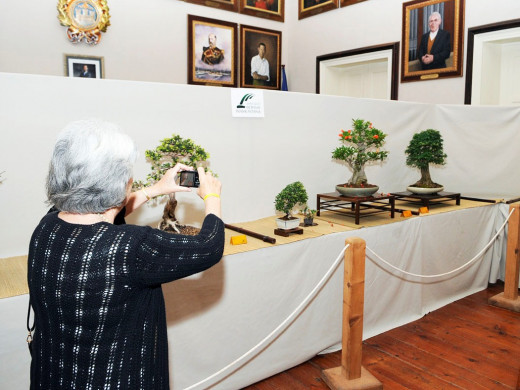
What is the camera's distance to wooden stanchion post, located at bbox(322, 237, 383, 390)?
245cm

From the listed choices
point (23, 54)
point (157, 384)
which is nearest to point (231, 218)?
point (157, 384)

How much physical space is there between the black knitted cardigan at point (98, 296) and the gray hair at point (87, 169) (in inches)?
2.8

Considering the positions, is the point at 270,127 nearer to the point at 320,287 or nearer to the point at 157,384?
the point at 320,287

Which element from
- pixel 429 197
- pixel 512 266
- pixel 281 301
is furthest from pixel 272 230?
pixel 512 266

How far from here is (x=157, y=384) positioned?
1.32 metres

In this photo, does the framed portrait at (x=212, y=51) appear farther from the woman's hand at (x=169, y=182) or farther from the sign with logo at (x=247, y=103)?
the woman's hand at (x=169, y=182)

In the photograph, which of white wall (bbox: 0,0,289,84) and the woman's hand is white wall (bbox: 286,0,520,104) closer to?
white wall (bbox: 0,0,289,84)

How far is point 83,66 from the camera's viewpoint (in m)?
5.17

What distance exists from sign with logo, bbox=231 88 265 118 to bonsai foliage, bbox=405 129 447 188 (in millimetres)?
1666

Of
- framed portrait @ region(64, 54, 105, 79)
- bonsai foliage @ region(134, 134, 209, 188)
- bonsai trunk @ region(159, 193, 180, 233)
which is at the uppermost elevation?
framed portrait @ region(64, 54, 105, 79)

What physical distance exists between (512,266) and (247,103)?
2.73 meters

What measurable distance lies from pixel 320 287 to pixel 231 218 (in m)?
0.78

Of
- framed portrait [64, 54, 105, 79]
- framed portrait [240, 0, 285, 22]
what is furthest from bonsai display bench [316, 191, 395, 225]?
framed portrait [240, 0, 285, 22]

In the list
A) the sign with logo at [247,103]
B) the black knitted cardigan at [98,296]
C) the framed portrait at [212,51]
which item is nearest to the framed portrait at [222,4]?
the framed portrait at [212,51]
